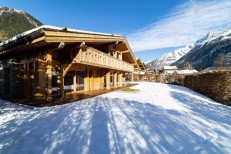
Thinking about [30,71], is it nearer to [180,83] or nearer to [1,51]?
[1,51]

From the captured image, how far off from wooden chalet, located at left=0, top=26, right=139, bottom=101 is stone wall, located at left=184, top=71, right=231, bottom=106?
28.8ft

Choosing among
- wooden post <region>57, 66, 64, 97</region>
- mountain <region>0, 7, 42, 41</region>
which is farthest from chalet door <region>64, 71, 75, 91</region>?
mountain <region>0, 7, 42, 41</region>

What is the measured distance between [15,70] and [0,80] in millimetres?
2776

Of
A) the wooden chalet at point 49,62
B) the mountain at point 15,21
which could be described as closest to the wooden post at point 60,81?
the wooden chalet at point 49,62

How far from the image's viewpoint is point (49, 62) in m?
9.62

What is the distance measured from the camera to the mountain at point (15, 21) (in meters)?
69.1

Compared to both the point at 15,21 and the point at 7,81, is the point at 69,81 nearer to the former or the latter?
the point at 7,81

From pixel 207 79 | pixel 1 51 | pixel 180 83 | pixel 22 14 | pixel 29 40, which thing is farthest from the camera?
pixel 22 14

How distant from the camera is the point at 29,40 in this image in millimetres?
8648

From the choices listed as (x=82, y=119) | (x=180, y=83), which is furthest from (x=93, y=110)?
(x=180, y=83)

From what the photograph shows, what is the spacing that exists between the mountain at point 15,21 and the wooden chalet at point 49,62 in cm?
6201

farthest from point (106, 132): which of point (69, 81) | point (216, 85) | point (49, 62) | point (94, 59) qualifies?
point (216, 85)

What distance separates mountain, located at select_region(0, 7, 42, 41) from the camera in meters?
69.1

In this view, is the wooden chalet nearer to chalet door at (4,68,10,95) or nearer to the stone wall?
chalet door at (4,68,10,95)
